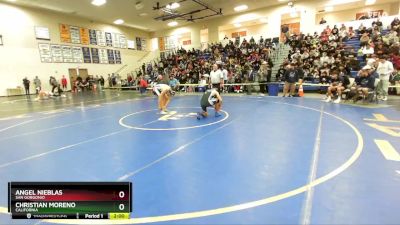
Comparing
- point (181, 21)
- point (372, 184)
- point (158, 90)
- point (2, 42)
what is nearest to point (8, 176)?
point (372, 184)

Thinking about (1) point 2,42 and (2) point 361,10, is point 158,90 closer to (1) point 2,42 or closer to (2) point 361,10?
(1) point 2,42

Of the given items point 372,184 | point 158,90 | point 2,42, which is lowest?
point 372,184

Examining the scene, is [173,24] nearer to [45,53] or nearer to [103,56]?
[103,56]

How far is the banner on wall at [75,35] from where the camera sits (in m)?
23.3

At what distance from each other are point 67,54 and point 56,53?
0.96m

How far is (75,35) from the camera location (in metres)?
23.5

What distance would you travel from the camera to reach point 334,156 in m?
3.90

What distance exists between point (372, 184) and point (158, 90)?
270 inches

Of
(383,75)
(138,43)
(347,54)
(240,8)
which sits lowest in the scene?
(383,75)

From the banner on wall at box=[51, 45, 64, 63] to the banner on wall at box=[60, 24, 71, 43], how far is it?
0.86 meters
